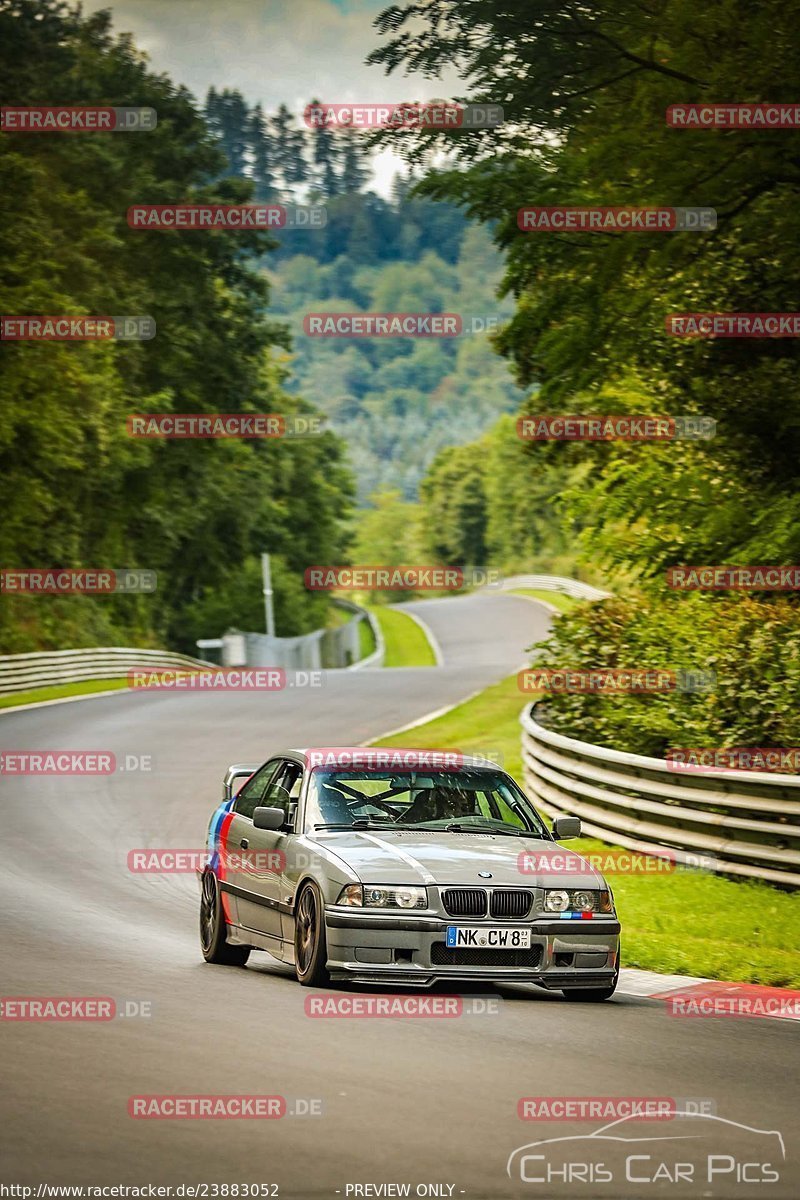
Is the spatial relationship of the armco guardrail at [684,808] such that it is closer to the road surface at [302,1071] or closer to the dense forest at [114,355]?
the road surface at [302,1071]

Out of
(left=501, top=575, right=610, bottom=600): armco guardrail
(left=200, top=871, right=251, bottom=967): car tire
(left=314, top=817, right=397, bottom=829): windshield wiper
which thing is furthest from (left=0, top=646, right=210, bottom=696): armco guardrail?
(left=314, top=817, right=397, bottom=829): windshield wiper

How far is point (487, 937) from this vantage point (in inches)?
375

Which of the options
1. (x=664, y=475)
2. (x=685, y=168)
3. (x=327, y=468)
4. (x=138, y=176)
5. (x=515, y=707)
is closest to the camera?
(x=685, y=168)

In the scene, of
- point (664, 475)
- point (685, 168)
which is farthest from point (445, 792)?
point (664, 475)

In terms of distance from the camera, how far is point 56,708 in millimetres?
39719

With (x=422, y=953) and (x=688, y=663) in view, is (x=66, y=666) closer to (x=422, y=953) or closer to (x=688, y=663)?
(x=688, y=663)

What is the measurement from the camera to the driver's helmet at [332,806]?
10.6 metres

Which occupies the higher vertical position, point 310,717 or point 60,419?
point 60,419

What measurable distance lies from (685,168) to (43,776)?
45.3 feet

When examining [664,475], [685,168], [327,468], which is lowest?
[327,468]

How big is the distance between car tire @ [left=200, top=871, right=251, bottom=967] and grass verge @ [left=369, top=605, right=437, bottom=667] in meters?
59.4

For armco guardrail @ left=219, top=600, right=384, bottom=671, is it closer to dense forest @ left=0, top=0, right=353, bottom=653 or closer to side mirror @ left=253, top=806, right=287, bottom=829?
dense forest @ left=0, top=0, right=353, bottom=653

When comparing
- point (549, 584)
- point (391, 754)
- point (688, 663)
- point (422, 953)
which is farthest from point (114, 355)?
point (422, 953)

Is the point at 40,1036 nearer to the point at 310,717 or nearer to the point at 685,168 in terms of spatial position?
the point at 685,168
